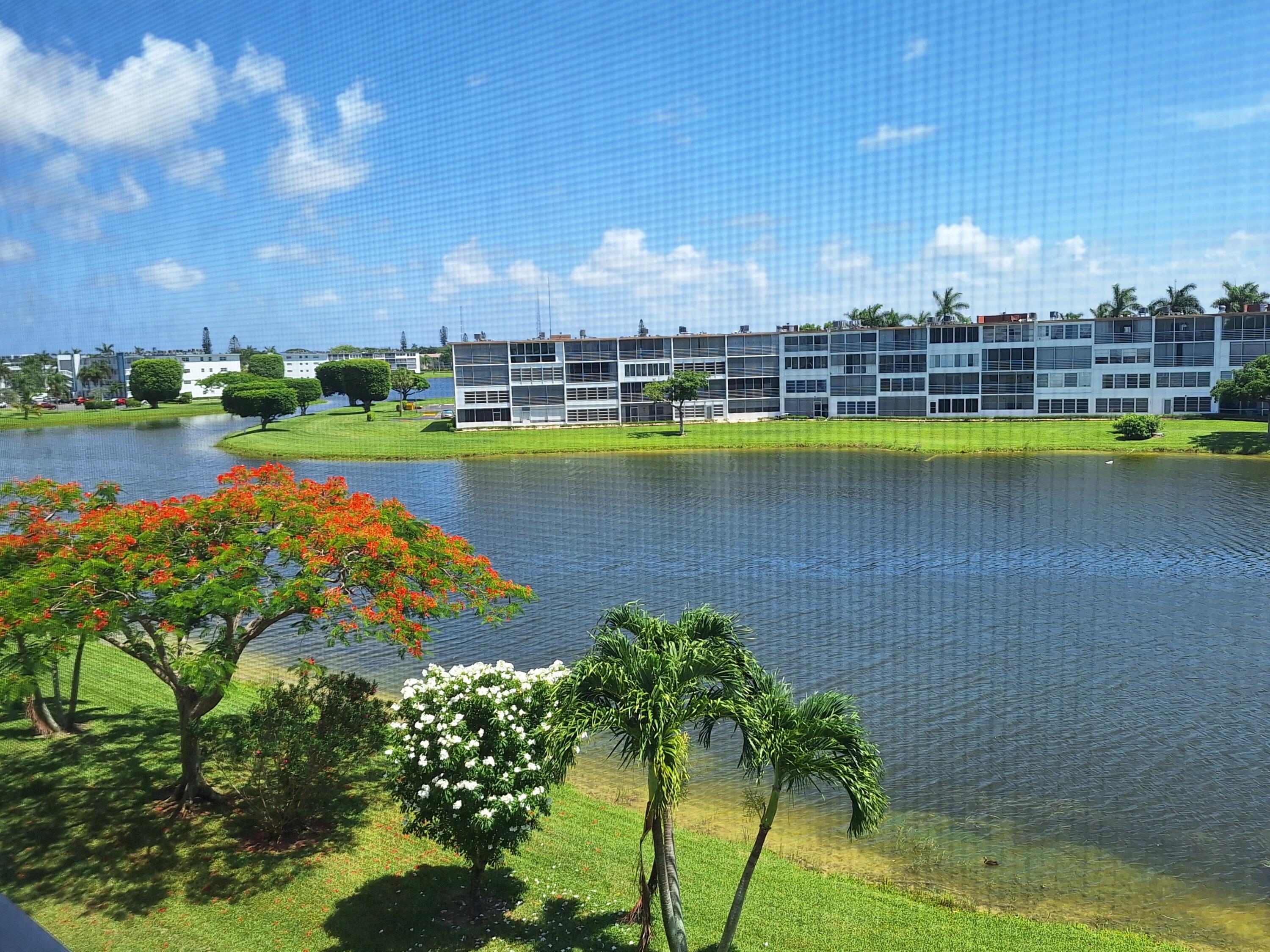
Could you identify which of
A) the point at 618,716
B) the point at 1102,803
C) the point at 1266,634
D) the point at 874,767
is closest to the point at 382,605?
the point at 618,716

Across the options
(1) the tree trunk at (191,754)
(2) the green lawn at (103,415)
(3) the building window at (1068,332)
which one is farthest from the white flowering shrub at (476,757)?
(2) the green lawn at (103,415)

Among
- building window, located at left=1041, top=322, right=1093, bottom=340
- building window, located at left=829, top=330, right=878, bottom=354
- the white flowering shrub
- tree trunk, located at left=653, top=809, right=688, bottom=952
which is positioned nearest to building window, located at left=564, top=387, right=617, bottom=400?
building window, located at left=829, top=330, right=878, bottom=354

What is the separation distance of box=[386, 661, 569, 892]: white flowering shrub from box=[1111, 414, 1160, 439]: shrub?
1164 inches

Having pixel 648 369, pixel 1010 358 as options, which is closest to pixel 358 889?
pixel 648 369

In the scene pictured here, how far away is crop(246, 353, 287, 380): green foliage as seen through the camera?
49.6 m

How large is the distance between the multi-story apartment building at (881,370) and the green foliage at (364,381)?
Result: 9033mm

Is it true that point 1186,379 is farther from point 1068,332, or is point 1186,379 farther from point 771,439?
point 771,439

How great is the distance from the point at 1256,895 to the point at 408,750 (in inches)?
218

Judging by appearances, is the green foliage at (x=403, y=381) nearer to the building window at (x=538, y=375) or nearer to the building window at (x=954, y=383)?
the building window at (x=538, y=375)

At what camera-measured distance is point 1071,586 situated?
1354 cm

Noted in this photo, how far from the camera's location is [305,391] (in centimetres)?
4275

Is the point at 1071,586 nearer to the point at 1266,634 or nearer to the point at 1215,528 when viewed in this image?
the point at 1266,634

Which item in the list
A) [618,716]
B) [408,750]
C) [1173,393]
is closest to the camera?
[618,716]

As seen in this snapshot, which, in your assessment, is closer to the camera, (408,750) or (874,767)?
(874,767)
